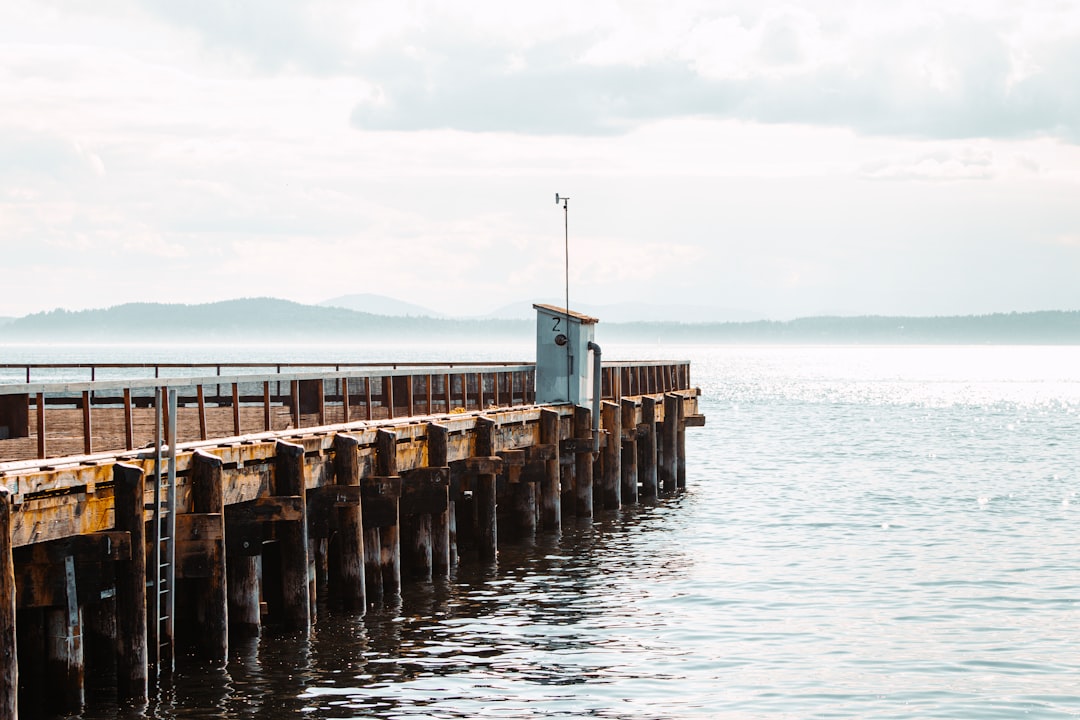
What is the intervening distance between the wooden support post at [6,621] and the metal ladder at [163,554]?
8.60 ft

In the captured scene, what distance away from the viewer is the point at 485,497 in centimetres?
2739

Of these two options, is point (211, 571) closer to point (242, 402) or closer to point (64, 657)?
point (64, 657)

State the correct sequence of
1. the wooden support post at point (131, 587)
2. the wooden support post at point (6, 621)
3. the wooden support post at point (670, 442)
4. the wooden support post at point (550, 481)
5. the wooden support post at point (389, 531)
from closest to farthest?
the wooden support post at point (6, 621) → the wooden support post at point (131, 587) → the wooden support post at point (389, 531) → the wooden support post at point (550, 481) → the wooden support post at point (670, 442)

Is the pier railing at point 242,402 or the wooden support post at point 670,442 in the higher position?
the pier railing at point 242,402

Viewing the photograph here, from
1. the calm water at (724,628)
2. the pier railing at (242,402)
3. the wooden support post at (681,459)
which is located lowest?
the calm water at (724,628)

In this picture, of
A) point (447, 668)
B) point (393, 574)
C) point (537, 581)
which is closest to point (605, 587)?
point (537, 581)

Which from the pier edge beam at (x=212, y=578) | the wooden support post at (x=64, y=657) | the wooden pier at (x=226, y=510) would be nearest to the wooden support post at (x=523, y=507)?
the wooden pier at (x=226, y=510)

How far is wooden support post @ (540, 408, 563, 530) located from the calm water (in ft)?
1.55

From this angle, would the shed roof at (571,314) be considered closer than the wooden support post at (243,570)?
No

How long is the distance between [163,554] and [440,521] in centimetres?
858

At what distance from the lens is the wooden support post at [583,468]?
32938 millimetres

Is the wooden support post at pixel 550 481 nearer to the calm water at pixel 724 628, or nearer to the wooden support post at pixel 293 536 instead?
the calm water at pixel 724 628

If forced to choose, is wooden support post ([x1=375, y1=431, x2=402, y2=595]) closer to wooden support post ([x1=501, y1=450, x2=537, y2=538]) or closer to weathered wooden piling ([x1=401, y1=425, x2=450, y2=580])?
weathered wooden piling ([x1=401, y1=425, x2=450, y2=580])

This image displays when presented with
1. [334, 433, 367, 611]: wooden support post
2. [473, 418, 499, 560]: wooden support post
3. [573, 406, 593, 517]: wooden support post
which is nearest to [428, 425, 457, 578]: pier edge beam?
[473, 418, 499, 560]: wooden support post
